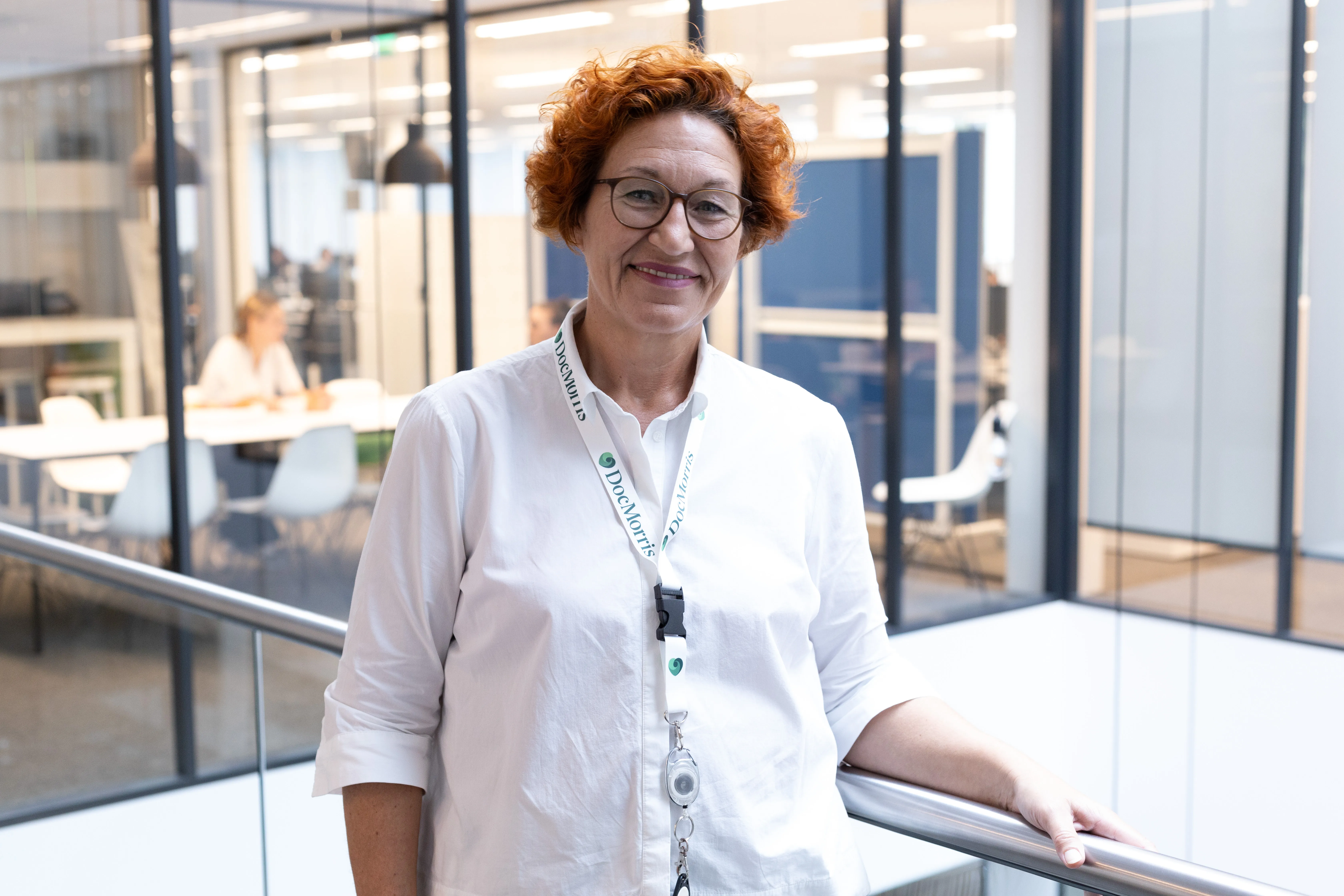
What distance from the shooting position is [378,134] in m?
4.92

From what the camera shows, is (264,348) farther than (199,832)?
Yes

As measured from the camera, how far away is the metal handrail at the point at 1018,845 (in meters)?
1.26

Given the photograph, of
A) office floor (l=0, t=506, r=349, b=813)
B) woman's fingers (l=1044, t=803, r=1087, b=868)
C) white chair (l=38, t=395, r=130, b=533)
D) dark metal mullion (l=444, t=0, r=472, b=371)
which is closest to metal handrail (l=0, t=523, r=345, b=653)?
woman's fingers (l=1044, t=803, r=1087, b=868)

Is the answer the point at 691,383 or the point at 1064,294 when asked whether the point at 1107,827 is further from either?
the point at 1064,294

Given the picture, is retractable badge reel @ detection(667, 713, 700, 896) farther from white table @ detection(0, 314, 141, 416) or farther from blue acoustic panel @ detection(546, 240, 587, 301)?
blue acoustic panel @ detection(546, 240, 587, 301)

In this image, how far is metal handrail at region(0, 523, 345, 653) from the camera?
7.06 ft

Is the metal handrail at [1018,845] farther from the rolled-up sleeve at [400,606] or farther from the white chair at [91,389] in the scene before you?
the white chair at [91,389]

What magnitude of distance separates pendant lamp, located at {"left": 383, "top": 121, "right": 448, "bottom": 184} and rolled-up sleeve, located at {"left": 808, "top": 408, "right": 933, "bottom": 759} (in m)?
3.69

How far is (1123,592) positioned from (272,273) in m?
4.38

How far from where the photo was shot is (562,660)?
1.32 metres

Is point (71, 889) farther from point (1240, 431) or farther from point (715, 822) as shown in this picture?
point (1240, 431)

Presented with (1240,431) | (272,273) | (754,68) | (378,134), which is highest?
(754,68)

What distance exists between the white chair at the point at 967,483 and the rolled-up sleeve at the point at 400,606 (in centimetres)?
517

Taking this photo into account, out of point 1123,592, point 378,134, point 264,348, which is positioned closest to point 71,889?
point 264,348
